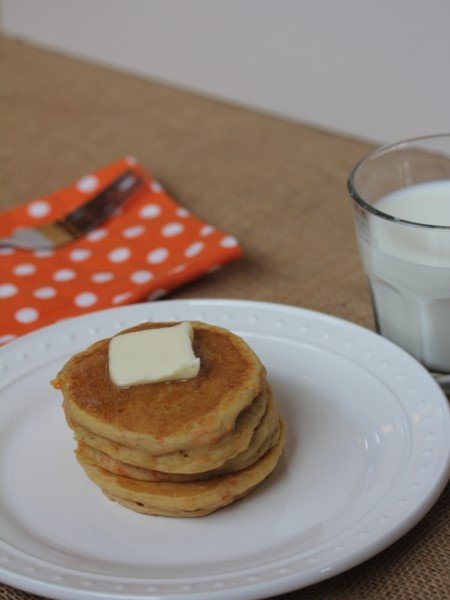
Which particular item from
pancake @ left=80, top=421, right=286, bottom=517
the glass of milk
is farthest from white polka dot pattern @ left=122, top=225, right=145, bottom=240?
pancake @ left=80, top=421, right=286, bottom=517

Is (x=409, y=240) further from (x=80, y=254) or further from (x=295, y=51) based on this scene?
(x=295, y=51)

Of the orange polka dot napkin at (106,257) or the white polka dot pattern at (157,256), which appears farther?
the white polka dot pattern at (157,256)

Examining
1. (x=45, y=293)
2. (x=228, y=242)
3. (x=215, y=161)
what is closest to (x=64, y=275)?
(x=45, y=293)

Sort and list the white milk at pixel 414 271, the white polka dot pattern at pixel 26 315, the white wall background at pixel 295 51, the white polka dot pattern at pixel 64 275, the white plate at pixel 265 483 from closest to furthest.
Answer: the white plate at pixel 265 483 → the white milk at pixel 414 271 → the white polka dot pattern at pixel 26 315 → the white polka dot pattern at pixel 64 275 → the white wall background at pixel 295 51

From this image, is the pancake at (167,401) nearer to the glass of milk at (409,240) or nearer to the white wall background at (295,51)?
the glass of milk at (409,240)

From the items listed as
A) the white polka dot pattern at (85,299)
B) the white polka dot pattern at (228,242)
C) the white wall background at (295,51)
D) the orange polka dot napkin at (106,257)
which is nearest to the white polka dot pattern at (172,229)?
the orange polka dot napkin at (106,257)

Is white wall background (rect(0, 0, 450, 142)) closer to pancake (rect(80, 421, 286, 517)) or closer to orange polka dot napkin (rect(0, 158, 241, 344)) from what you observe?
orange polka dot napkin (rect(0, 158, 241, 344))
